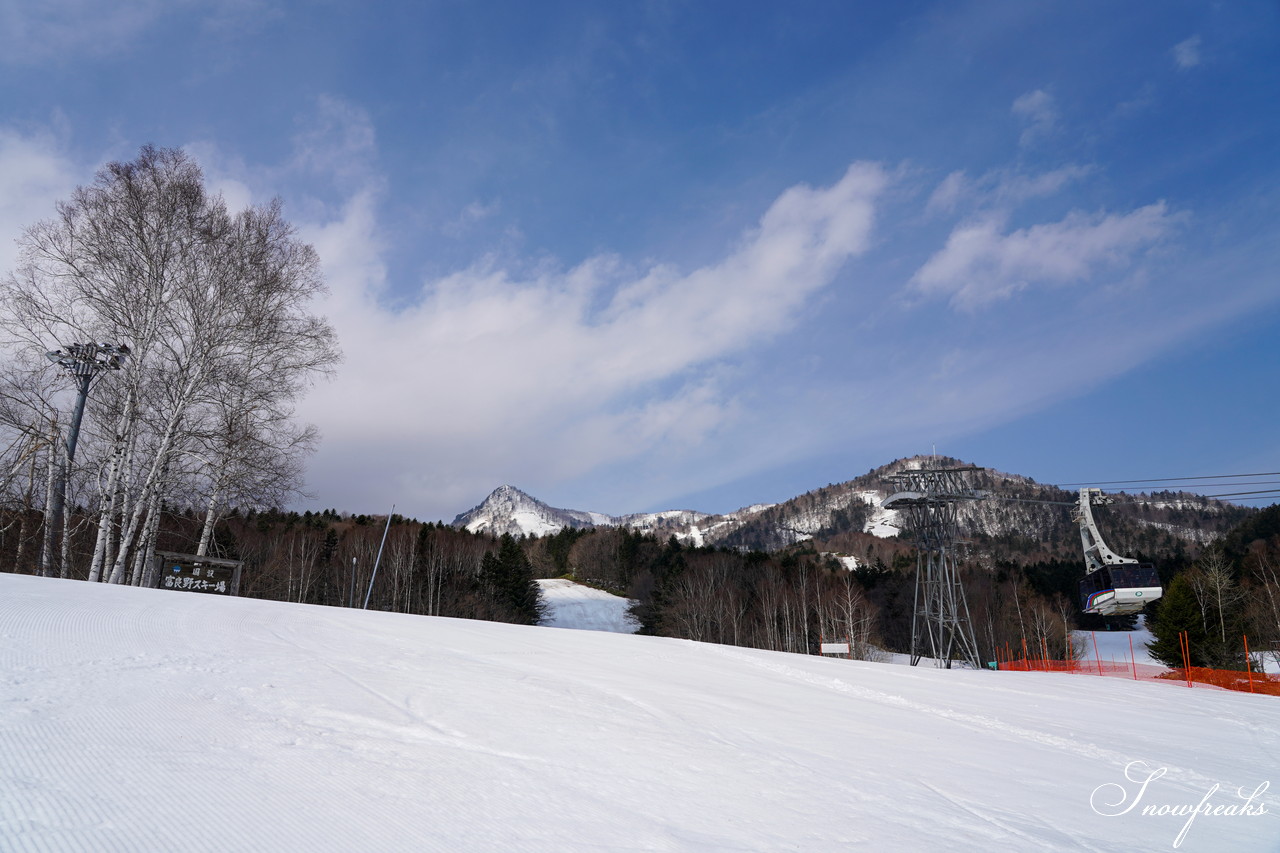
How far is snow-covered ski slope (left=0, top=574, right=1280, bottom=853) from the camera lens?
3.30 metres

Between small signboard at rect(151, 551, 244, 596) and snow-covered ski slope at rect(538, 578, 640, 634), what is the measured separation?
179ft

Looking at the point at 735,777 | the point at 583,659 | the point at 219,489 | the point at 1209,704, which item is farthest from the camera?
the point at 219,489

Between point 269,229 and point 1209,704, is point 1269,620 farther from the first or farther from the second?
point 269,229

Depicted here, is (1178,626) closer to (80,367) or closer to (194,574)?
(194,574)

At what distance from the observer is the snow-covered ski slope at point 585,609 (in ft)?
244

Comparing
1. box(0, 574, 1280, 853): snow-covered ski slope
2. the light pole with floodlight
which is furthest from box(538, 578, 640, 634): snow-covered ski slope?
box(0, 574, 1280, 853): snow-covered ski slope

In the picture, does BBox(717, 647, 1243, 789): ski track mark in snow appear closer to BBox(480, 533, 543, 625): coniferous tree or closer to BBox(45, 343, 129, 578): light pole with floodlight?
BBox(45, 343, 129, 578): light pole with floodlight

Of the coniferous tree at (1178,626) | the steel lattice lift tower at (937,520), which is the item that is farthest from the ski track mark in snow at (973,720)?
the coniferous tree at (1178,626)

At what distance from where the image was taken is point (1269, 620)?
130 ft

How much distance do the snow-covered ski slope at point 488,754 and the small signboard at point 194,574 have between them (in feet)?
20.5

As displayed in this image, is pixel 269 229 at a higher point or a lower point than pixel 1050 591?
higher

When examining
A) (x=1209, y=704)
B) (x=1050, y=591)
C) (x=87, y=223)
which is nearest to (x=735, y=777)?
(x=1209, y=704)

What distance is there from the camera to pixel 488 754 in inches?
190

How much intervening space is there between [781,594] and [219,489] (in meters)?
55.5
